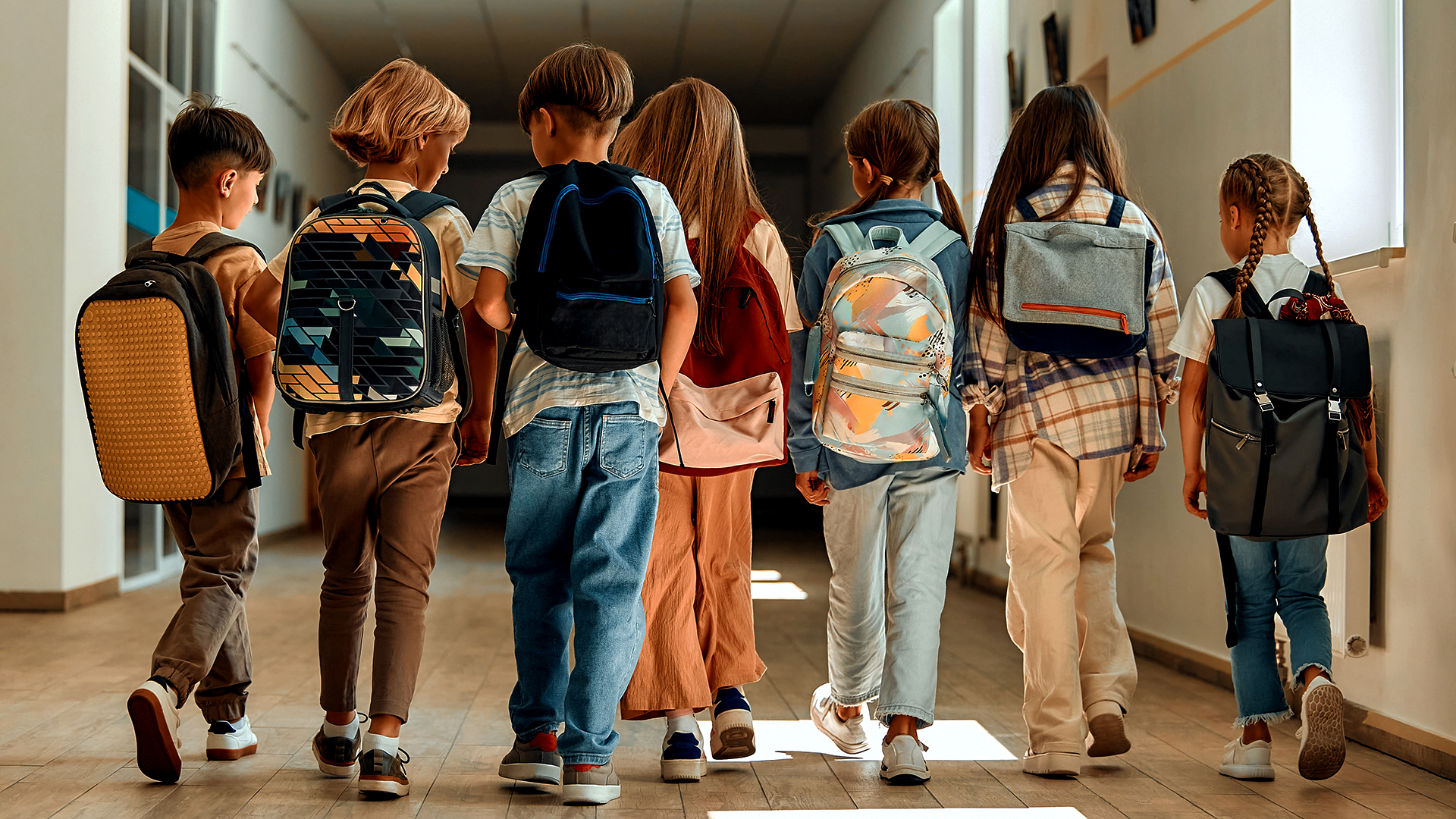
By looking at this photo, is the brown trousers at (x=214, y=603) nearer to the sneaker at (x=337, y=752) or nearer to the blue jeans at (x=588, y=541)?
the sneaker at (x=337, y=752)

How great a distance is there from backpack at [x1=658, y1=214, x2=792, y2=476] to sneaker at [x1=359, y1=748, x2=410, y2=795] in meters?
0.71

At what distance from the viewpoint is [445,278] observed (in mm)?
2113

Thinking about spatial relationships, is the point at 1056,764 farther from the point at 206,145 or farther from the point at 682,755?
the point at 206,145

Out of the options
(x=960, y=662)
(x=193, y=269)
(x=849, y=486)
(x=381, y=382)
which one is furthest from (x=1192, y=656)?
(x=193, y=269)

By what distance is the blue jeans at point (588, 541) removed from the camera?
1.99 metres

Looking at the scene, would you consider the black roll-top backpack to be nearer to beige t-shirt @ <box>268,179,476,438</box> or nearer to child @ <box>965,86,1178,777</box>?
beige t-shirt @ <box>268,179,476,438</box>

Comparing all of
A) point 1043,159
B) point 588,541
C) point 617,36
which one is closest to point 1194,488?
point 1043,159

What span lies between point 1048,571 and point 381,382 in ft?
4.27

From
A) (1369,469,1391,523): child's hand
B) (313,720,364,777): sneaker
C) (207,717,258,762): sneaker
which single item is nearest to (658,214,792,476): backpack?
(313,720,364,777): sneaker

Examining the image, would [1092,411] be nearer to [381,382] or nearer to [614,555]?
[614,555]

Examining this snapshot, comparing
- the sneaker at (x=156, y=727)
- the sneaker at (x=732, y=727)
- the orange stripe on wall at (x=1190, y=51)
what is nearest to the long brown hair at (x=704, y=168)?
the sneaker at (x=732, y=727)

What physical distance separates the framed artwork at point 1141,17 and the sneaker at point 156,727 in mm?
3624

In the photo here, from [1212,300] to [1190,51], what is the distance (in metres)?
1.78

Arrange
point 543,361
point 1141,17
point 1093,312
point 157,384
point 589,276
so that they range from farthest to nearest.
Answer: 1. point 1141,17
2. point 1093,312
3. point 157,384
4. point 543,361
5. point 589,276
